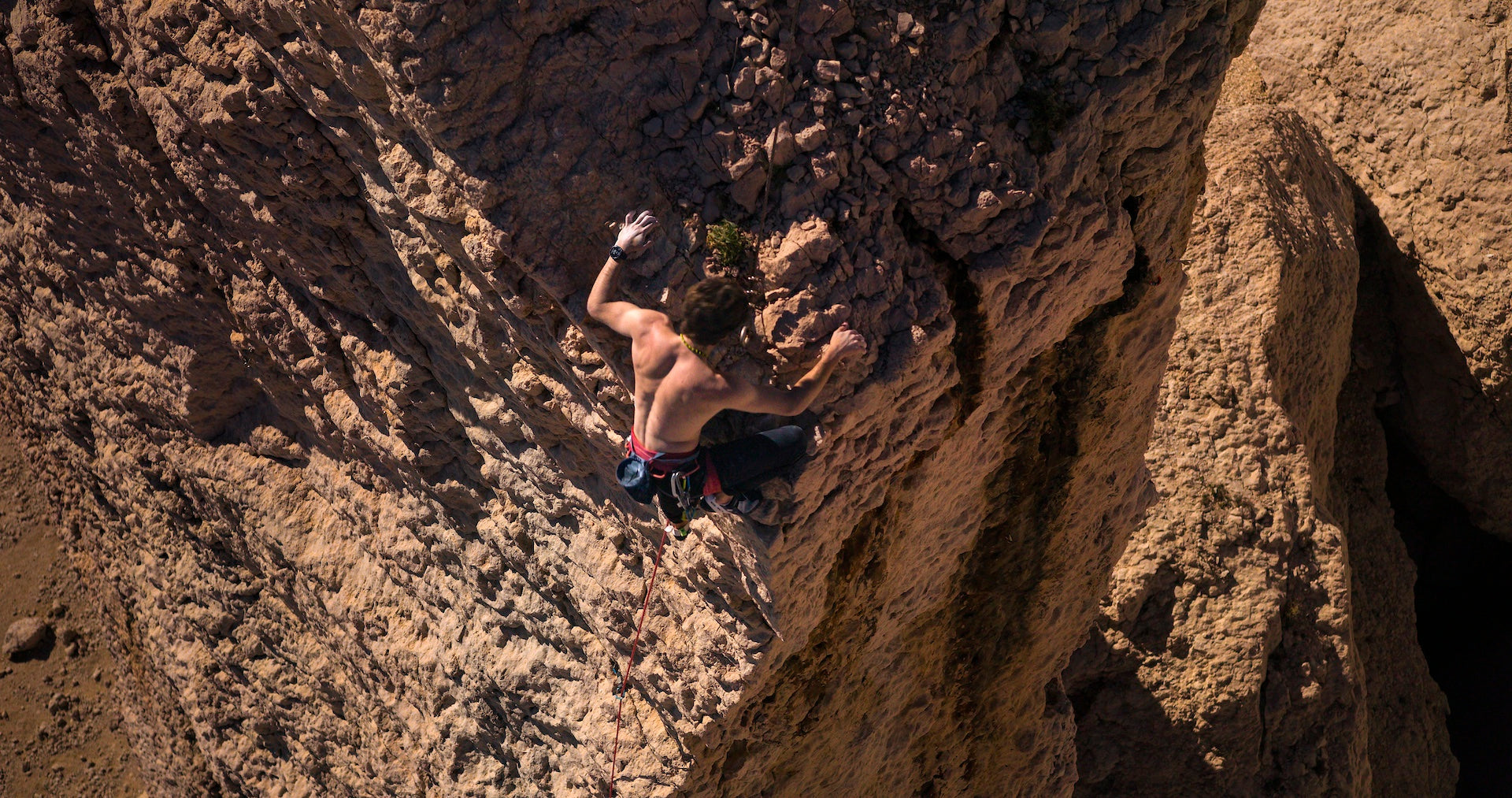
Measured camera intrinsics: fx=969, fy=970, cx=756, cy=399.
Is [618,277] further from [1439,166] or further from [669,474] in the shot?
[1439,166]

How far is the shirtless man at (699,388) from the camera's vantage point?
11.1ft

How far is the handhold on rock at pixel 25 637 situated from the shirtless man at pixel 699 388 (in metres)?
9.61

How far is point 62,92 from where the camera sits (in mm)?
5629

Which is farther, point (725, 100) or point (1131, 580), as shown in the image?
point (1131, 580)

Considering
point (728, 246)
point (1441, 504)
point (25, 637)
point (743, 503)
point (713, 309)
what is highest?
point (728, 246)

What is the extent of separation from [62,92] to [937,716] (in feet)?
20.7

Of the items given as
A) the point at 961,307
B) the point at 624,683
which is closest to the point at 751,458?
the point at 961,307

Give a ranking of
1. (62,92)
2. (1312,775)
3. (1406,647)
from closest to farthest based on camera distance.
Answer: (62,92) → (1312,775) → (1406,647)

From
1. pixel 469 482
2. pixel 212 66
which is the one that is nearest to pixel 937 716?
pixel 469 482

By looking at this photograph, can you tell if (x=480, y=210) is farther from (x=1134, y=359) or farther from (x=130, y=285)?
(x=130, y=285)

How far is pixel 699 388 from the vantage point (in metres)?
3.48

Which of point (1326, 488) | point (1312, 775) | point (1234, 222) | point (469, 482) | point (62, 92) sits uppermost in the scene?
point (62, 92)

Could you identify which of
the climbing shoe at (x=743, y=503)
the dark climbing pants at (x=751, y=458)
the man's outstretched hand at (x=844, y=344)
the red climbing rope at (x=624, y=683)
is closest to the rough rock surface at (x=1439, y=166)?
the man's outstretched hand at (x=844, y=344)

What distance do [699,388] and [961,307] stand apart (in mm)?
1192
